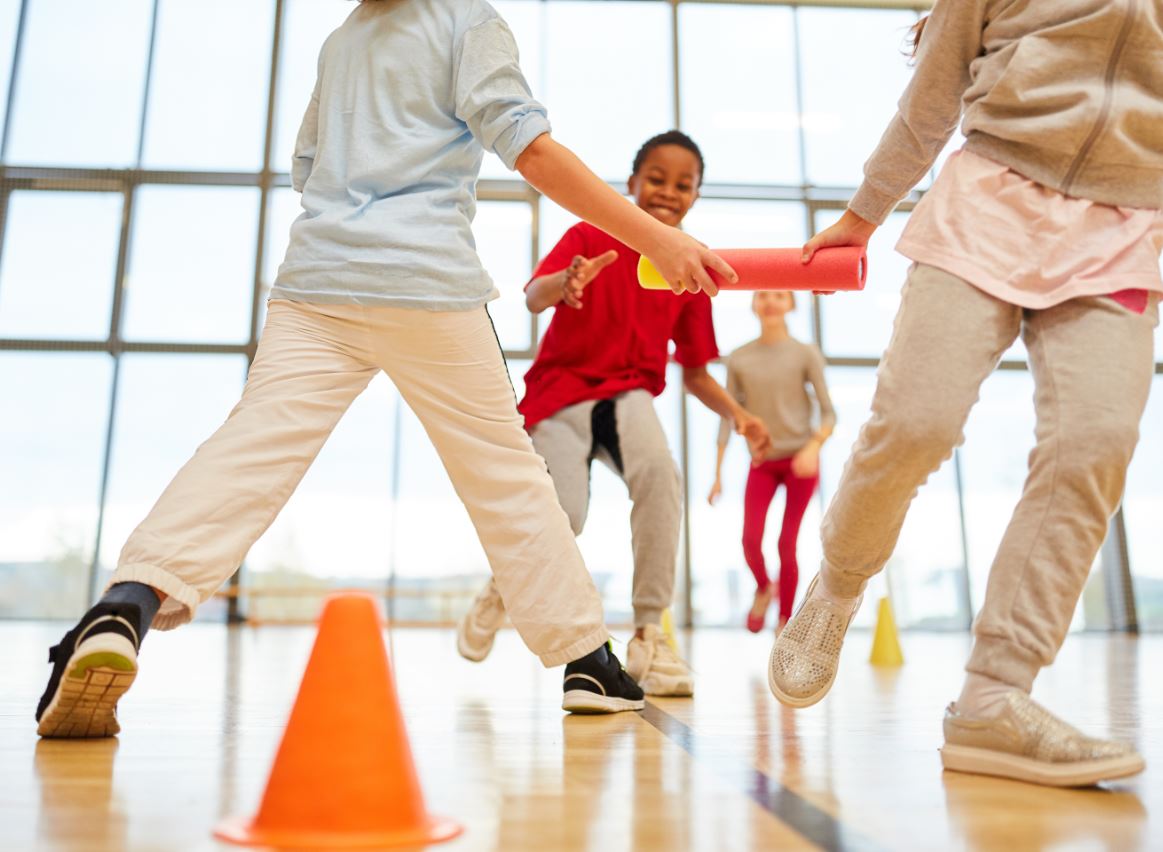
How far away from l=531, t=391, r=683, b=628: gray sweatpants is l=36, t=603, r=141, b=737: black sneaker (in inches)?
40.9

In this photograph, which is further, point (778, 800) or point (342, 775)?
point (778, 800)

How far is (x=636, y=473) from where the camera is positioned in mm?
2145

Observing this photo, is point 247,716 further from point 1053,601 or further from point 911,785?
point 1053,601

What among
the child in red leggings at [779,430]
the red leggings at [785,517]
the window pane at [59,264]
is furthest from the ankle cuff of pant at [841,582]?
the window pane at [59,264]

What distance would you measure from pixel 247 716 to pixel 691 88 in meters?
5.95

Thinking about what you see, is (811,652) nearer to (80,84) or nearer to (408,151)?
(408,151)

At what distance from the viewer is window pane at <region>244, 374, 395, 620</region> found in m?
6.15

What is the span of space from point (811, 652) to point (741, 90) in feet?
19.7

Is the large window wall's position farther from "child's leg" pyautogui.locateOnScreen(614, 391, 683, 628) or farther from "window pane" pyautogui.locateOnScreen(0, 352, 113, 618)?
"child's leg" pyautogui.locateOnScreen(614, 391, 683, 628)

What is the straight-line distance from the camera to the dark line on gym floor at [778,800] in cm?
80

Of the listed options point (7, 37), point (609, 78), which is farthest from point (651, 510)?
point (7, 37)

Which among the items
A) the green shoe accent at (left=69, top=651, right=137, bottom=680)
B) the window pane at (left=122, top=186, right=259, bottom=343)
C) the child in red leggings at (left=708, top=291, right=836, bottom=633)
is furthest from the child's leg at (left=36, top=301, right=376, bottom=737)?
the window pane at (left=122, top=186, right=259, bottom=343)

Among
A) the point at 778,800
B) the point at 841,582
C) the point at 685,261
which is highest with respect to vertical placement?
the point at 685,261

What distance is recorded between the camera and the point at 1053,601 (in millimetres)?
1152
